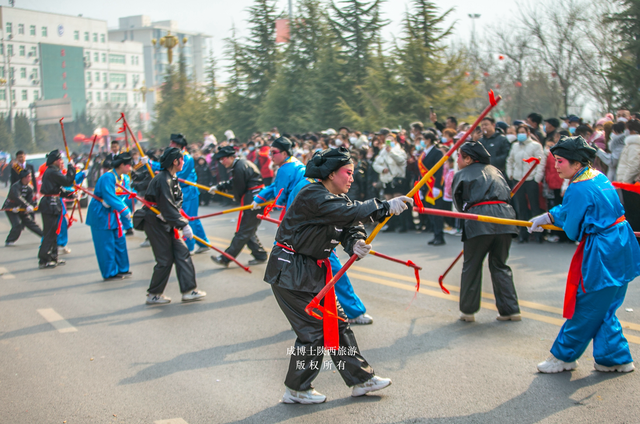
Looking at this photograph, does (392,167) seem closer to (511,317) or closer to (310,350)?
(511,317)

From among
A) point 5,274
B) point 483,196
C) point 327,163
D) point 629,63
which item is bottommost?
point 5,274

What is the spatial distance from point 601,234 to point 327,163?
2.08 meters

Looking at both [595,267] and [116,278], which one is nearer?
[595,267]

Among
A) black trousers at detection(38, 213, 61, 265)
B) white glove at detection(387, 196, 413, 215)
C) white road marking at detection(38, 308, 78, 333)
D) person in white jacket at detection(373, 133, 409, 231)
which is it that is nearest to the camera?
white glove at detection(387, 196, 413, 215)

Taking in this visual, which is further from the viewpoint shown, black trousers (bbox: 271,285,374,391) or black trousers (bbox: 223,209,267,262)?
black trousers (bbox: 223,209,267,262)

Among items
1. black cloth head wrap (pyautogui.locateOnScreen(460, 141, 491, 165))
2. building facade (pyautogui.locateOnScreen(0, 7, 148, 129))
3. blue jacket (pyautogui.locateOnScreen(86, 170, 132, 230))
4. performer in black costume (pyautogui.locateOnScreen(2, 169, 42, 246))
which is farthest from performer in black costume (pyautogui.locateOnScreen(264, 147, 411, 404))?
building facade (pyautogui.locateOnScreen(0, 7, 148, 129))

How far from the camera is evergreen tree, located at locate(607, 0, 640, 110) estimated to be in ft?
42.1

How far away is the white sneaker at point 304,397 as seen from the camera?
4152 mm

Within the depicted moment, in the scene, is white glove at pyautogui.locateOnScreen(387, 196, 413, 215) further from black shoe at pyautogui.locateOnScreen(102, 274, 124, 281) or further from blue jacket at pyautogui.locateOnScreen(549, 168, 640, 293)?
black shoe at pyautogui.locateOnScreen(102, 274, 124, 281)

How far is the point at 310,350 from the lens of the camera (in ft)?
13.4

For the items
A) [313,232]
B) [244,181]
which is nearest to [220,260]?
[244,181]

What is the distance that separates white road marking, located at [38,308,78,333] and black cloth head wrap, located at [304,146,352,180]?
3.83m

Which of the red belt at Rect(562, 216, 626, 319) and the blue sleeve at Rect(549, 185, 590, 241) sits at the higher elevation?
the blue sleeve at Rect(549, 185, 590, 241)

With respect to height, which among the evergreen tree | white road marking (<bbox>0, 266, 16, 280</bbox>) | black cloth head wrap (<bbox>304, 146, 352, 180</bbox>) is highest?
the evergreen tree
